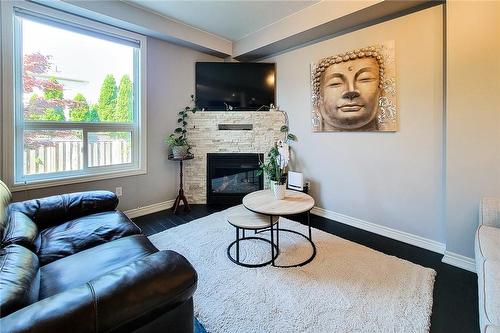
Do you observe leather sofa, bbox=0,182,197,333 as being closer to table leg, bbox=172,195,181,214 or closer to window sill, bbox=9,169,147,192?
window sill, bbox=9,169,147,192

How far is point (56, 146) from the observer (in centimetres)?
267

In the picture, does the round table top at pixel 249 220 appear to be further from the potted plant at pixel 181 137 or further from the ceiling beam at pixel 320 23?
the ceiling beam at pixel 320 23

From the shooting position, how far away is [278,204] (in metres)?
2.19

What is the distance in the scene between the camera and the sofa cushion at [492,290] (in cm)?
101

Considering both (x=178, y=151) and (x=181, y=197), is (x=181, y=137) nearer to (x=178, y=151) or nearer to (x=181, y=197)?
(x=178, y=151)

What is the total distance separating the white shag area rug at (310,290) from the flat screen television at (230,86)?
85.6 inches

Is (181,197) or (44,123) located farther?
(181,197)

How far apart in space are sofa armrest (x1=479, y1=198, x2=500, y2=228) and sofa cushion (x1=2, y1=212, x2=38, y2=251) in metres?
3.04

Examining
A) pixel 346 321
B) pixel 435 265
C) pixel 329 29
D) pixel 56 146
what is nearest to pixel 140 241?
pixel 346 321

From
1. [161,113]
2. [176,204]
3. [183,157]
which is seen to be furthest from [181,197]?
[161,113]

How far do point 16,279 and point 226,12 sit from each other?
10.1ft

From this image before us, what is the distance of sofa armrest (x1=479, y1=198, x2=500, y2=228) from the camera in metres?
1.76

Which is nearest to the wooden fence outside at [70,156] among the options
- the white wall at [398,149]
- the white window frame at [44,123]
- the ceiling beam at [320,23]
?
Answer: the white window frame at [44,123]

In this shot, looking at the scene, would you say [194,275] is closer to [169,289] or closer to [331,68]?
[169,289]
